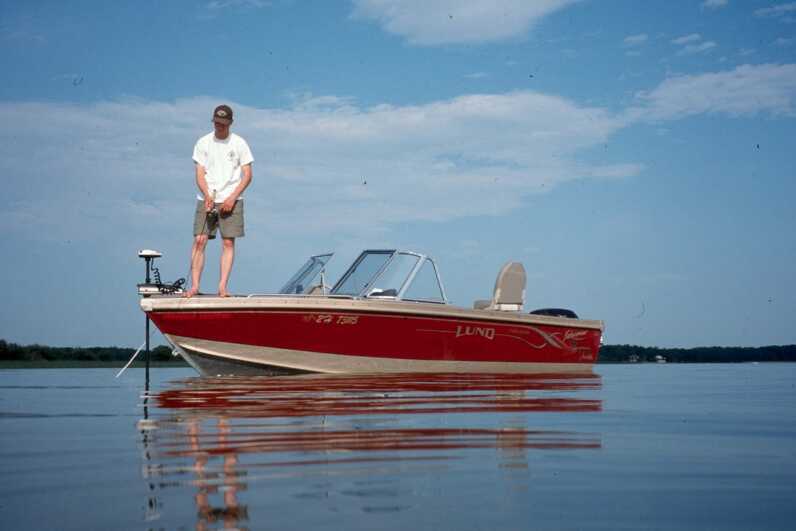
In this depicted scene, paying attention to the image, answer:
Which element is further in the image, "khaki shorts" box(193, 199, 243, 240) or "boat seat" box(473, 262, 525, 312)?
"boat seat" box(473, 262, 525, 312)

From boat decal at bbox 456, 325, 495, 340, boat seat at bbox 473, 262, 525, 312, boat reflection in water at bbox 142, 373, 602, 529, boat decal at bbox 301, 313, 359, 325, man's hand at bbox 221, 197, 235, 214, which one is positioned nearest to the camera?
boat reflection in water at bbox 142, 373, 602, 529

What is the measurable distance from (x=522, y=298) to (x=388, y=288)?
118 inches

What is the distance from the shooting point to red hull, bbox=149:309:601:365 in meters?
11.7

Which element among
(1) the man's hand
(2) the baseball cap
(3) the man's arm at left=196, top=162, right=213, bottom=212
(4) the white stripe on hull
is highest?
(2) the baseball cap

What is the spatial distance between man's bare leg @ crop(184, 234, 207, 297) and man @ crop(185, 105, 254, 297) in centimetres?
21

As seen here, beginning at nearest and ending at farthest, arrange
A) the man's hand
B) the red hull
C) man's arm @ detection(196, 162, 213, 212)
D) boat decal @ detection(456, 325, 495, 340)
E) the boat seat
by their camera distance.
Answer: the man's hand → man's arm @ detection(196, 162, 213, 212) → the red hull → boat decal @ detection(456, 325, 495, 340) → the boat seat

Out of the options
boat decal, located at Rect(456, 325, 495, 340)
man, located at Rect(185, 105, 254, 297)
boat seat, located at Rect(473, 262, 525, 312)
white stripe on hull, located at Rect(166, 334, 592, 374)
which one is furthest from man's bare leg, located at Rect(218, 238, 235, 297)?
boat seat, located at Rect(473, 262, 525, 312)

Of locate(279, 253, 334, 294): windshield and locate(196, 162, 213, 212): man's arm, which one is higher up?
locate(196, 162, 213, 212): man's arm

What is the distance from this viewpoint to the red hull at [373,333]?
11.7 meters

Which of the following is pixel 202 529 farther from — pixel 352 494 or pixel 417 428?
pixel 417 428

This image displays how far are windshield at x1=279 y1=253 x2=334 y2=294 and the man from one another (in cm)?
278

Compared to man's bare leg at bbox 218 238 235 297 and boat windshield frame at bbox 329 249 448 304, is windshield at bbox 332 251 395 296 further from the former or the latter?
man's bare leg at bbox 218 238 235 297

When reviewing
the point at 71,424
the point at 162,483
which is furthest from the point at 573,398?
the point at 162,483

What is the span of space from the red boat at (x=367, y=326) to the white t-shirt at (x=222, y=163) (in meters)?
1.44
